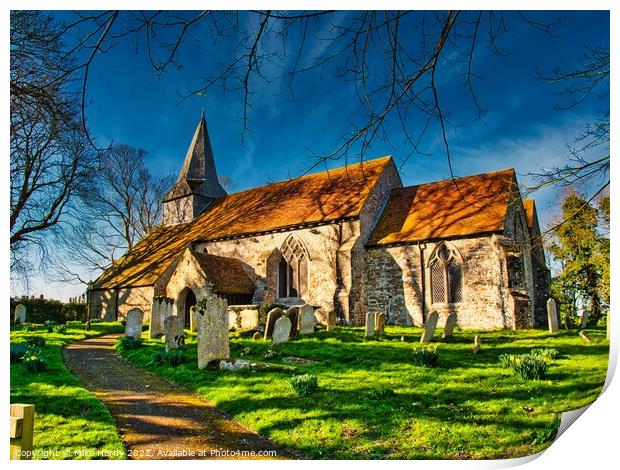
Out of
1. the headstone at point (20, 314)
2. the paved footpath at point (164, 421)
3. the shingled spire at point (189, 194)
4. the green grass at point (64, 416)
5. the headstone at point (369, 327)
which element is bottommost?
the paved footpath at point (164, 421)

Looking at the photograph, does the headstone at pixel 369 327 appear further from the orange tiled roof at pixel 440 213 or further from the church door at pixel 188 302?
the church door at pixel 188 302

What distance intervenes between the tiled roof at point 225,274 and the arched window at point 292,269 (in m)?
1.05

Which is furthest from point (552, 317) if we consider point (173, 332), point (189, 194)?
point (189, 194)

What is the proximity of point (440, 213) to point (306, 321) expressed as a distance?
5.28 m

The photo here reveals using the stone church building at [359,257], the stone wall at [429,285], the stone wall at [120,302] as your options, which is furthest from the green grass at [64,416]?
the stone wall at [120,302]

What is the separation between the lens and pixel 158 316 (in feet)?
36.9

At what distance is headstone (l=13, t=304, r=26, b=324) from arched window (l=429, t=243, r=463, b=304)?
966 cm

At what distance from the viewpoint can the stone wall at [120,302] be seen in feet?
50.0

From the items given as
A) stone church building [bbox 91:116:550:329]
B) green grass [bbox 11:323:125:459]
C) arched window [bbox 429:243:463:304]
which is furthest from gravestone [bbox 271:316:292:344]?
arched window [bbox 429:243:463:304]

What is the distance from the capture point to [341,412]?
4613 mm

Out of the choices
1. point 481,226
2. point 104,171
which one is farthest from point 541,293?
point 104,171

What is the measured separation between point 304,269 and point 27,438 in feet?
36.7

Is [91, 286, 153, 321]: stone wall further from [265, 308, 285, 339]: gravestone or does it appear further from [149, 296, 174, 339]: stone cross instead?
[265, 308, 285, 339]: gravestone

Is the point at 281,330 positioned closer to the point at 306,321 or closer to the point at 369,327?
the point at 306,321
